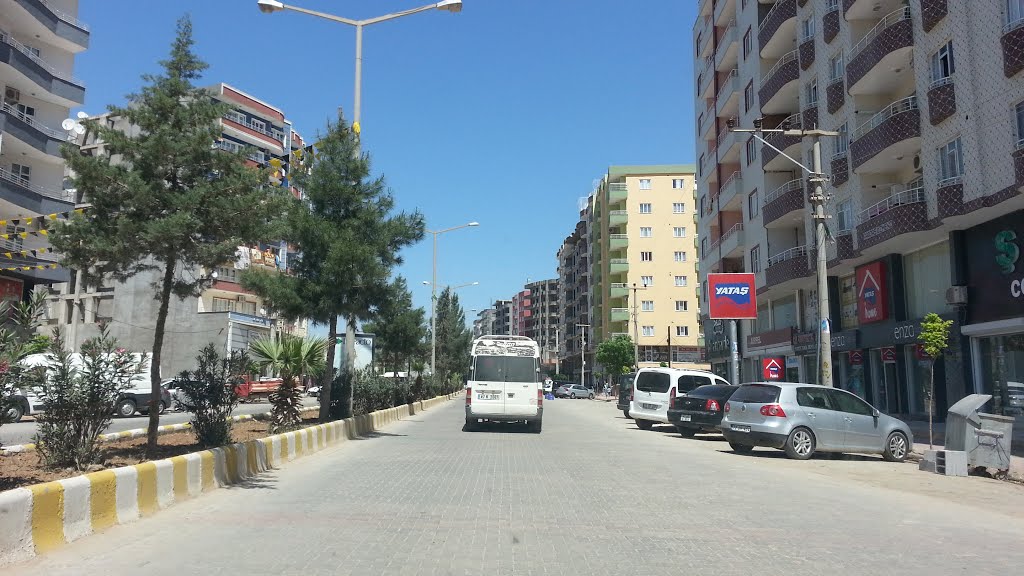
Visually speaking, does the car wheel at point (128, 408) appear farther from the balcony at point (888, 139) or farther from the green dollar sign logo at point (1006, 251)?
the green dollar sign logo at point (1006, 251)

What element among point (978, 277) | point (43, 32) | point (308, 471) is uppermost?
point (43, 32)

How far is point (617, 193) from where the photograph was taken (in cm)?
8744

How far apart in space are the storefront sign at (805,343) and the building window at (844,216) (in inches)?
222

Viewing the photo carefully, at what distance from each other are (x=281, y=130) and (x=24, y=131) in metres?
38.2

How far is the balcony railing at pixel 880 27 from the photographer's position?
2487cm

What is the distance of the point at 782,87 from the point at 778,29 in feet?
9.63

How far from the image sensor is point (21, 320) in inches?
311

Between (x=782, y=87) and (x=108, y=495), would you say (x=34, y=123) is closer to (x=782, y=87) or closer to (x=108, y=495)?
(x=108, y=495)

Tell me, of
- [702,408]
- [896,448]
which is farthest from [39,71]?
[896,448]

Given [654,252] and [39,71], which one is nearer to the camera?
[39,71]

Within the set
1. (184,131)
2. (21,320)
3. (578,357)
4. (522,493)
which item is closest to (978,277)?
(522,493)

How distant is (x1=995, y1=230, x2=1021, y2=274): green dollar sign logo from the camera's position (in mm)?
20344

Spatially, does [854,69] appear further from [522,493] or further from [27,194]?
[27,194]

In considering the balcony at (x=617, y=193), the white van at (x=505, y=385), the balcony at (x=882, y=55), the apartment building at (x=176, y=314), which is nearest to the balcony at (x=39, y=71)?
the apartment building at (x=176, y=314)
